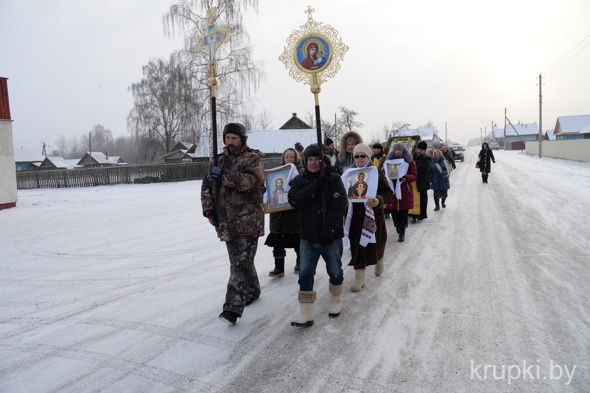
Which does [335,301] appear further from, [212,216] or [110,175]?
[110,175]

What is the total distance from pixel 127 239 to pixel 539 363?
7876 mm

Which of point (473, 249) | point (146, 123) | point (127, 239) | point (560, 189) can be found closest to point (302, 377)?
point (473, 249)

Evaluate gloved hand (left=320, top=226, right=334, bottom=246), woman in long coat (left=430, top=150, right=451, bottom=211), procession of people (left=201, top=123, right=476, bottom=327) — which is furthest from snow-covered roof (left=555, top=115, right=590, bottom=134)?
gloved hand (left=320, top=226, right=334, bottom=246)

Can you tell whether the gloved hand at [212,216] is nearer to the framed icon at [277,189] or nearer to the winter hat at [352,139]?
the framed icon at [277,189]

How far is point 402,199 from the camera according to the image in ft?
26.6

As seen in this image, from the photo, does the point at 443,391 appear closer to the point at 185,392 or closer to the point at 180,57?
the point at 185,392

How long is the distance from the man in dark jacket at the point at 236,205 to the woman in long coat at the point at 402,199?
428cm

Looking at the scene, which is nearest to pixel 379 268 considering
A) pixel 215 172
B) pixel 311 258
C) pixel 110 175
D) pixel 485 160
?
pixel 311 258

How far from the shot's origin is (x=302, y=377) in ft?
10.5

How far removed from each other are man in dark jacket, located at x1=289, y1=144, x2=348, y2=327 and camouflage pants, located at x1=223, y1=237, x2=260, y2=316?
1.78 feet

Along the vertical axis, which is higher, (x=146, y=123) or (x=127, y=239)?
(x=146, y=123)

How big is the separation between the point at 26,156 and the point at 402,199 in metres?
68.9

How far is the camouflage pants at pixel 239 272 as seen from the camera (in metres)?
4.13

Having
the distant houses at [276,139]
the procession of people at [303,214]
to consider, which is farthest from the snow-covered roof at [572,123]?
the procession of people at [303,214]
